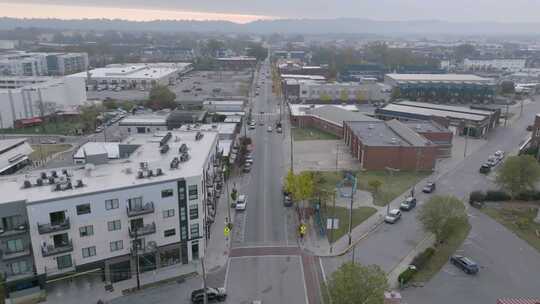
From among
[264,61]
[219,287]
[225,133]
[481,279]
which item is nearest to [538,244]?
[481,279]

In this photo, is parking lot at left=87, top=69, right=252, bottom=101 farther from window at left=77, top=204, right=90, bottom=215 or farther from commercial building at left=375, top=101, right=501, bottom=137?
window at left=77, top=204, right=90, bottom=215

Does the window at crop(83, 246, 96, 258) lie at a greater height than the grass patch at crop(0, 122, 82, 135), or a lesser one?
greater

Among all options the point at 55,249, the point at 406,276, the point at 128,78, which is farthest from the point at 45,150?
the point at 128,78

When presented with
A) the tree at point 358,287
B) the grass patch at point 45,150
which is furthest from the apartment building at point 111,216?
the grass patch at point 45,150

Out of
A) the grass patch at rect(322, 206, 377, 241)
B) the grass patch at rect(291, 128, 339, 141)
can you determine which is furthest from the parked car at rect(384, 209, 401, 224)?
the grass patch at rect(291, 128, 339, 141)

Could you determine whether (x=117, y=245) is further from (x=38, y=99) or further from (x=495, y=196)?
(x=38, y=99)

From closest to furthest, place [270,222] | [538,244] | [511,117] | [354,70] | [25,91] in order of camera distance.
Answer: [538,244], [270,222], [25,91], [511,117], [354,70]

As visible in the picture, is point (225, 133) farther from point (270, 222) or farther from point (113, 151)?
point (270, 222)
